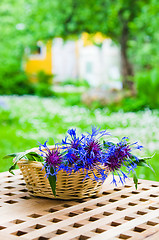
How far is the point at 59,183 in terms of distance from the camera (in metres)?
1.66

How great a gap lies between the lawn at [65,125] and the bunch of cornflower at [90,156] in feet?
8.19

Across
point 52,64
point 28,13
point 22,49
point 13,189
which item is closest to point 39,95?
point 22,49

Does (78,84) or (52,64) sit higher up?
(52,64)

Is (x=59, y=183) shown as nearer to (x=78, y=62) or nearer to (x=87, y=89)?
(x=87, y=89)

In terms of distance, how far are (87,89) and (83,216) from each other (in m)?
11.0

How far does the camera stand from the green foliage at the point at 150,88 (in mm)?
10414

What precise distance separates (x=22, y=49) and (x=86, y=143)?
15.3m

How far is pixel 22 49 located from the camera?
53.9 feet

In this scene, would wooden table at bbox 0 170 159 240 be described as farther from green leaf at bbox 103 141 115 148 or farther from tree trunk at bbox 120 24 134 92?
tree trunk at bbox 120 24 134 92

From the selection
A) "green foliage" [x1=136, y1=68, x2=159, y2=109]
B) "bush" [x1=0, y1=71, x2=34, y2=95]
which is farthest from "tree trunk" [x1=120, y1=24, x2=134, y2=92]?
"bush" [x1=0, y1=71, x2=34, y2=95]

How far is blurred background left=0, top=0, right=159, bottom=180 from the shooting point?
737 cm

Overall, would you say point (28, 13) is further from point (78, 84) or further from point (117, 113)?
point (78, 84)

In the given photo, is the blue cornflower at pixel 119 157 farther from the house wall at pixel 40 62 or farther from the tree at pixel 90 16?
the house wall at pixel 40 62

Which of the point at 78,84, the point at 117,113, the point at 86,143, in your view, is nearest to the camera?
the point at 86,143
